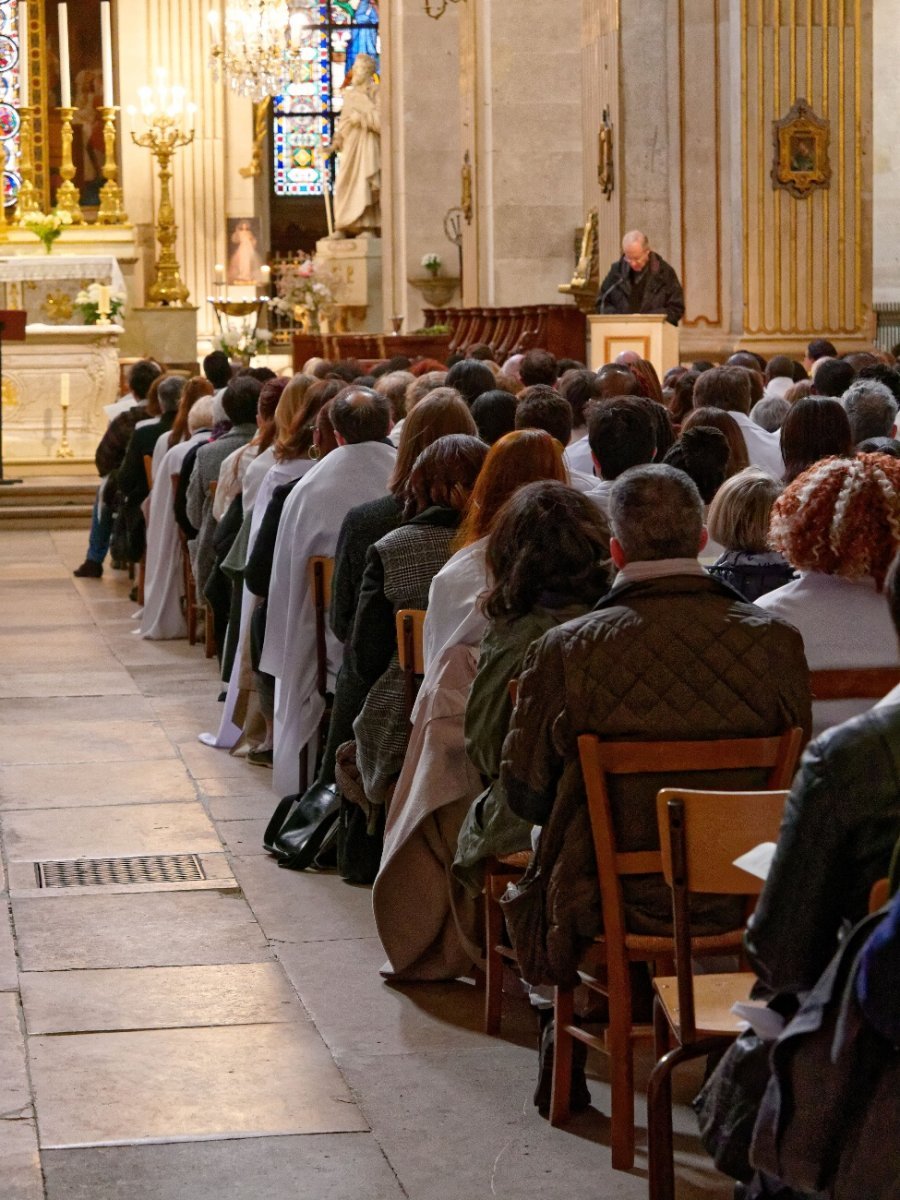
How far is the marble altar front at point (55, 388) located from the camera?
20297mm

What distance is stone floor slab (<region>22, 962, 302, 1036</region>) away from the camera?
16.9 feet

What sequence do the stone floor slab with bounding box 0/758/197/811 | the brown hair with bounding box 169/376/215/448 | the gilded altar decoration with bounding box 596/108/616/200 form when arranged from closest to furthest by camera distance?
the stone floor slab with bounding box 0/758/197/811, the brown hair with bounding box 169/376/215/448, the gilded altar decoration with bounding box 596/108/616/200

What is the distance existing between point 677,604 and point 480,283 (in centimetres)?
1680

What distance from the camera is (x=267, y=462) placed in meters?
8.70

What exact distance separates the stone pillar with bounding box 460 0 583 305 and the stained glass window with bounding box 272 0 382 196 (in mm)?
13884

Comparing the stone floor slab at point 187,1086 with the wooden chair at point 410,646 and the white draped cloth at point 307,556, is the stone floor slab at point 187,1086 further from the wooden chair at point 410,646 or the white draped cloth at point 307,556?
the white draped cloth at point 307,556

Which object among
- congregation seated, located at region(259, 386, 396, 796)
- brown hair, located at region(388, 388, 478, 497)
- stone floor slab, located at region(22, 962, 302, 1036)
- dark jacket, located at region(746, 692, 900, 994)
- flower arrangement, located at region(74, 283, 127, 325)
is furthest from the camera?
flower arrangement, located at region(74, 283, 127, 325)

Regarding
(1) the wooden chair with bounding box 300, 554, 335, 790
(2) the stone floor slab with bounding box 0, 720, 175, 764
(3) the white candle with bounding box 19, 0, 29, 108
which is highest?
(3) the white candle with bounding box 19, 0, 29, 108

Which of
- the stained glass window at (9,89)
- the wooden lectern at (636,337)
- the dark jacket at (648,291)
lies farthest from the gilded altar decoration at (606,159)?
the stained glass window at (9,89)

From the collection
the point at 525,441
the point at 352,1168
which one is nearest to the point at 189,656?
the point at 525,441

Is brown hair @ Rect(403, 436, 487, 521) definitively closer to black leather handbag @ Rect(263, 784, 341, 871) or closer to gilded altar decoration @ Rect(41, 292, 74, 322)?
black leather handbag @ Rect(263, 784, 341, 871)

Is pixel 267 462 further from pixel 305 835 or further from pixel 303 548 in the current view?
pixel 305 835

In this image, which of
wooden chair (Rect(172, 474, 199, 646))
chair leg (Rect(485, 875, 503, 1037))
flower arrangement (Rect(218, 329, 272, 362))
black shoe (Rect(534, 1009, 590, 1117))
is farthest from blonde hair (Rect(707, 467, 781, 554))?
flower arrangement (Rect(218, 329, 272, 362))

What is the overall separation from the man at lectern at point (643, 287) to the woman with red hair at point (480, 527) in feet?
27.8
